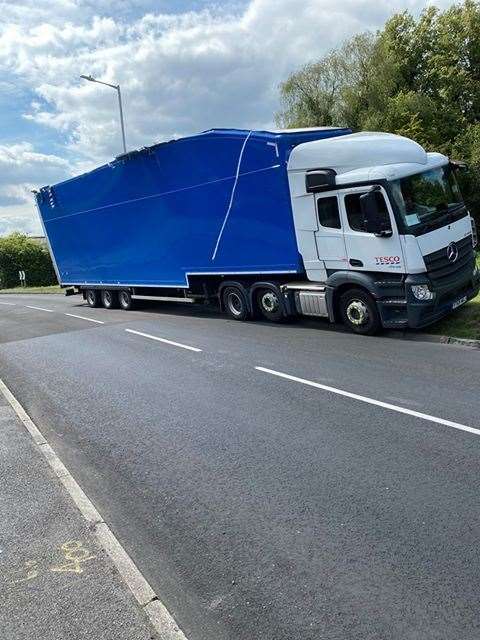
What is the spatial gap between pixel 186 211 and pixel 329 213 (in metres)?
4.53

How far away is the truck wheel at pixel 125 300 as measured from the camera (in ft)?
60.7

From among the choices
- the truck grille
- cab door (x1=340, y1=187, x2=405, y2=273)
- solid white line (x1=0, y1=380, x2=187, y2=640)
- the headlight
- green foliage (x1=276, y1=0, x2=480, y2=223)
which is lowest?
solid white line (x1=0, y1=380, x2=187, y2=640)

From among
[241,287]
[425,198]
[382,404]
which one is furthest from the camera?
[241,287]

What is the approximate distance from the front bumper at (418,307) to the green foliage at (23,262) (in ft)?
155

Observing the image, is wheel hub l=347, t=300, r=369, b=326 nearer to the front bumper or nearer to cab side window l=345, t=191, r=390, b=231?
the front bumper

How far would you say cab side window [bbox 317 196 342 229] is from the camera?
10.6m

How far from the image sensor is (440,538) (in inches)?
141

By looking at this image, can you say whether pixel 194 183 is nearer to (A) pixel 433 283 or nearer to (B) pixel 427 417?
(A) pixel 433 283

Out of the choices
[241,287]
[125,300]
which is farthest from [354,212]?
[125,300]

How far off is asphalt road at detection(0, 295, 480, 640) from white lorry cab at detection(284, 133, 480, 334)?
96 cm

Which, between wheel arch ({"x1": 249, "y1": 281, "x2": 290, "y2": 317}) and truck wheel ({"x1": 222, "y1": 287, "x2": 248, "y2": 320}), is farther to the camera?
truck wheel ({"x1": 222, "y1": 287, "x2": 248, "y2": 320})

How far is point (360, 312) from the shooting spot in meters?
10.4

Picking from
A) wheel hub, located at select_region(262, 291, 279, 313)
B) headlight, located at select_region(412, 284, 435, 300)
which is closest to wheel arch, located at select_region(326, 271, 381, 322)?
headlight, located at select_region(412, 284, 435, 300)

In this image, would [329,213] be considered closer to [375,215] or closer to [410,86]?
[375,215]
